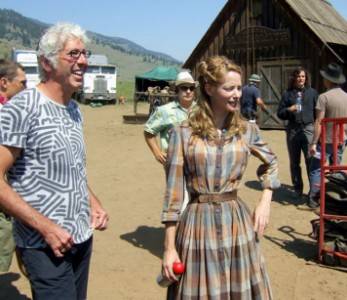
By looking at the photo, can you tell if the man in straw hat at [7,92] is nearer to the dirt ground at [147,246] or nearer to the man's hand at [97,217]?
the dirt ground at [147,246]

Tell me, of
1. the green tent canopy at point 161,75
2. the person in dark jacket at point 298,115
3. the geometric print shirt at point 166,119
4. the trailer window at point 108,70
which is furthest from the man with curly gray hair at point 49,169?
the trailer window at point 108,70

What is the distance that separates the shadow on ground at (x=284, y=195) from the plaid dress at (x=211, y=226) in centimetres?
499

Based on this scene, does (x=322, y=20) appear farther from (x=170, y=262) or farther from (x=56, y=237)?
(x=56, y=237)

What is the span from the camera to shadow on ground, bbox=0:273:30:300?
434cm

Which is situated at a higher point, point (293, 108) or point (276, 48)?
point (276, 48)

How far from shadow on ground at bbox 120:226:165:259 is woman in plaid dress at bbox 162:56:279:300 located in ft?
9.09

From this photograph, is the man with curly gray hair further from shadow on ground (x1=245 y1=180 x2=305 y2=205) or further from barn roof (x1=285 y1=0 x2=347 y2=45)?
barn roof (x1=285 y1=0 x2=347 y2=45)

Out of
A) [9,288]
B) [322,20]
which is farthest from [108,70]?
[9,288]

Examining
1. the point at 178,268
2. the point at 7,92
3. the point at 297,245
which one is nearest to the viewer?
the point at 178,268

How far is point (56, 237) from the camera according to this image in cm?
231

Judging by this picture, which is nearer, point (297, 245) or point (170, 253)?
point (170, 253)

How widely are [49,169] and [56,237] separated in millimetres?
314

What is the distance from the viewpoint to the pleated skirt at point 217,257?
2605 millimetres

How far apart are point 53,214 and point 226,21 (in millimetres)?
18049
